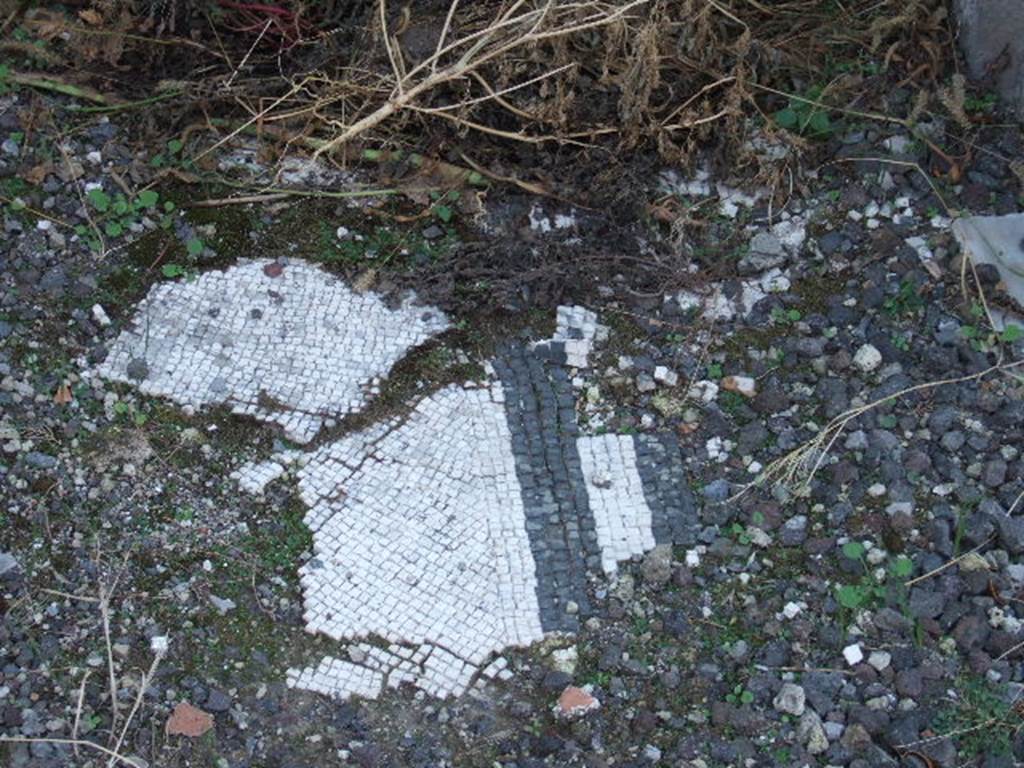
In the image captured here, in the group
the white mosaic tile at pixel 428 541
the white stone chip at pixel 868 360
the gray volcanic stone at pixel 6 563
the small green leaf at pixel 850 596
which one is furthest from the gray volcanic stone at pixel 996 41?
the gray volcanic stone at pixel 6 563

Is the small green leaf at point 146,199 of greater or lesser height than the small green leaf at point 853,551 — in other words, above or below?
above

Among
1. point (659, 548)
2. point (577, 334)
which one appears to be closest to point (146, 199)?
point (577, 334)

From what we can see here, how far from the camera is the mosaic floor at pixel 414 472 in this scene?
3664 millimetres

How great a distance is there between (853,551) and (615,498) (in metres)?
0.69

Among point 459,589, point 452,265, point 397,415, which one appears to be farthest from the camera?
point 452,265

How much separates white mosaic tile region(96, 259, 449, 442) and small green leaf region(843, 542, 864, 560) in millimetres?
1445

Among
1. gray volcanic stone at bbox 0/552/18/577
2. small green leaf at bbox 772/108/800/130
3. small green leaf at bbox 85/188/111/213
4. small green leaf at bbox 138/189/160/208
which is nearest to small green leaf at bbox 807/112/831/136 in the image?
small green leaf at bbox 772/108/800/130

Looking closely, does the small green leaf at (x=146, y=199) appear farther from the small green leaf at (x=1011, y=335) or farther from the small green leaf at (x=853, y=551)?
the small green leaf at (x=1011, y=335)

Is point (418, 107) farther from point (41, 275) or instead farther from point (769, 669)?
point (769, 669)

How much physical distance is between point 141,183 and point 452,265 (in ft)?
3.72

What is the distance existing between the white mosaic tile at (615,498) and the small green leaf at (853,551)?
54cm

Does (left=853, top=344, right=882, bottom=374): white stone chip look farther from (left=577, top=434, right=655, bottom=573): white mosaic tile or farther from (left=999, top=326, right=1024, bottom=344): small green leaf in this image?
(left=577, top=434, right=655, bottom=573): white mosaic tile

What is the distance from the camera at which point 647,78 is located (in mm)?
4426

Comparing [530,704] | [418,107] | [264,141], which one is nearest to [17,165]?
[264,141]
